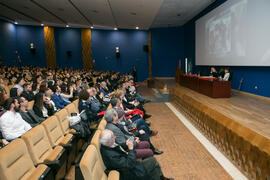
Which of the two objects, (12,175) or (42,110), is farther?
(42,110)

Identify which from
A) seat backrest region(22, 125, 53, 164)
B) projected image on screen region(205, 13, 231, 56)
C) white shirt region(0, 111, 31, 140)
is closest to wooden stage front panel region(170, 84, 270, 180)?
seat backrest region(22, 125, 53, 164)

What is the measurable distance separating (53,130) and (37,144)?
401 millimetres

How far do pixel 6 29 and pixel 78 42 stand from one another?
4.14m

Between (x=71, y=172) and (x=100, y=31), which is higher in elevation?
(x=100, y=31)

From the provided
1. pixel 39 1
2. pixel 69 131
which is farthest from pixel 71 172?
pixel 39 1

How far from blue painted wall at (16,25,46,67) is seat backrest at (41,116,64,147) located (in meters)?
11.2

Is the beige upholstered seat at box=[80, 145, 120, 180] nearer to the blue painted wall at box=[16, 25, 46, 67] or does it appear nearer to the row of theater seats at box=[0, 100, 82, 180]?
the row of theater seats at box=[0, 100, 82, 180]

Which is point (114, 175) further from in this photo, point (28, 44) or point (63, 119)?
point (28, 44)

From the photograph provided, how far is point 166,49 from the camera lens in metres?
13.2

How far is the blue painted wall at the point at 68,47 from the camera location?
12.3m

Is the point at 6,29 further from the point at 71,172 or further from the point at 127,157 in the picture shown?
the point at 127,157

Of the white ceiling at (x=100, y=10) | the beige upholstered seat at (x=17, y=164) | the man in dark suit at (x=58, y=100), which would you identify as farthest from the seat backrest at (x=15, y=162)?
the white ceiling at (x=100, y=10)

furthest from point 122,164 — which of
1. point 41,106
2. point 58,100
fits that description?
point 58,100

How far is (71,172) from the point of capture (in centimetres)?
239
